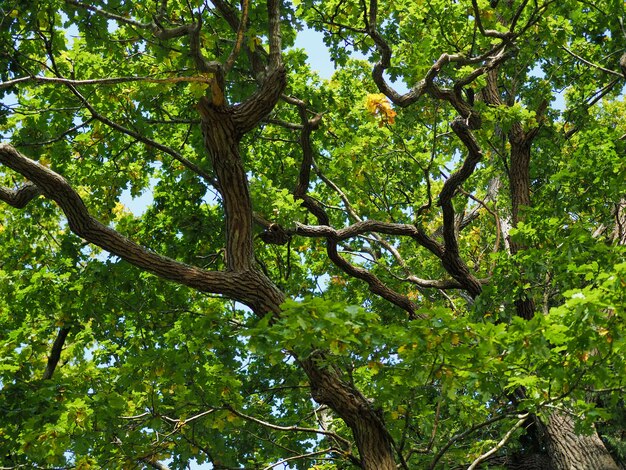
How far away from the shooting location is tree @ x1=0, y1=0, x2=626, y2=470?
6848mm

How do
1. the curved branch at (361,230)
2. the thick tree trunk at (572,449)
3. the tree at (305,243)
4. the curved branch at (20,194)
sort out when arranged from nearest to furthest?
the tree at (305,243) → the curved branch at (20,194) → the thick tree trunk at (572,449) → the curved branch at (361,230)

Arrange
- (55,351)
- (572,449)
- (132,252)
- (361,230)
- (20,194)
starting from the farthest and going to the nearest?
1. (55,351)
2. (361,230)
3. (572,449)
4. (20,194)
5. (132,252)

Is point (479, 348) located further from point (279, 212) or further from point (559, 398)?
point (279, 212)

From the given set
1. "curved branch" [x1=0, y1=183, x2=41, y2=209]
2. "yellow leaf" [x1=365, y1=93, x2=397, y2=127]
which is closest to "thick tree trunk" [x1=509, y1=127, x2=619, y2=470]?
"yellow leaf" [x1=365, y1=93, x2=397, y2=127]

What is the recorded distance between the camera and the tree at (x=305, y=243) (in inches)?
270

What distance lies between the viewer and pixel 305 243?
519 inches

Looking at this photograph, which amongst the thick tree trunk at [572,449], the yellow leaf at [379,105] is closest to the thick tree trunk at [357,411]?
the thick tree trunk at [572,449]

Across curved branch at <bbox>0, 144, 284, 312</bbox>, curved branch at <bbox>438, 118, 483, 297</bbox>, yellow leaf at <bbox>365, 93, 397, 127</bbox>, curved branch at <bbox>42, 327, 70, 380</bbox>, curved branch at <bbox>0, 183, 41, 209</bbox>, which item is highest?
curved branch at <bbox>42, 327, 70, 380</bbox>

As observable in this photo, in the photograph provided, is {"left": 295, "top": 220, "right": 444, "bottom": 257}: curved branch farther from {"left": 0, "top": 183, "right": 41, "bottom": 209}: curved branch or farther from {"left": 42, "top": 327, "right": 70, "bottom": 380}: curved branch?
{"left": 42, "top": 327, "right": 70, "bottom": 380}: curved branch

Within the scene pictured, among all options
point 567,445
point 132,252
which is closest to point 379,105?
point 132,252

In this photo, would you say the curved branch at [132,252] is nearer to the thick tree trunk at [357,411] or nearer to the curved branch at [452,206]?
the thick tree trunk at [357,411]

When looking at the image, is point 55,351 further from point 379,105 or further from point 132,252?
point 379,105

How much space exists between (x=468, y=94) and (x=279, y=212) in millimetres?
4588

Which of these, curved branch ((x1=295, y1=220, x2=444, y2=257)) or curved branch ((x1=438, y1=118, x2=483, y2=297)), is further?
curved branch ((x1=295, y1=220, x2=444, y2=257))
